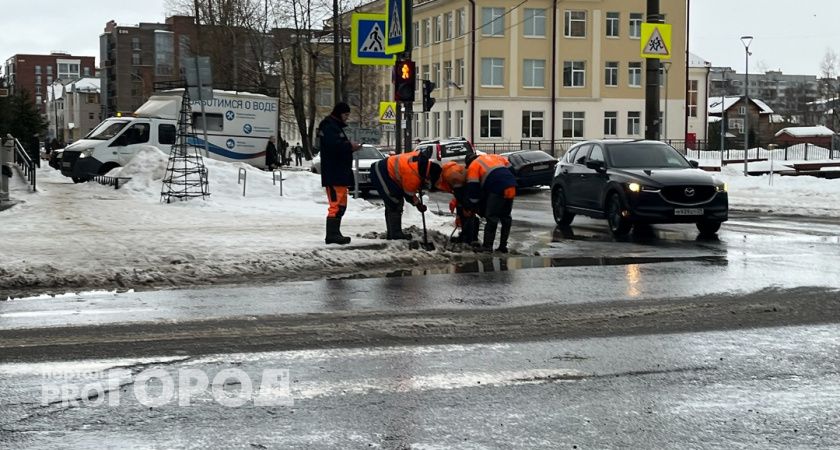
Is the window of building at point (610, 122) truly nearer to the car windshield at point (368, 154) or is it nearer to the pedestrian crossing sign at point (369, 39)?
the car windshield at point (368, 154)

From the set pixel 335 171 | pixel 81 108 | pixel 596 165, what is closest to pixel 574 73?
pixel 596 165

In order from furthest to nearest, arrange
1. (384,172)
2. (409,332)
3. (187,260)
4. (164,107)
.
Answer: (164,107) → (384,172) → (187,260) → (409,332)

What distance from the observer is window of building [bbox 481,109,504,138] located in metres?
67.0

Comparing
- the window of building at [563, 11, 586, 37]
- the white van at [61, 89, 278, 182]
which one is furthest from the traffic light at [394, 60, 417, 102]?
the window of building at [563, 11, 586, 37]

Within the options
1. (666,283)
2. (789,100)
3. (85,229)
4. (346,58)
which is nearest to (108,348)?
(666,283)

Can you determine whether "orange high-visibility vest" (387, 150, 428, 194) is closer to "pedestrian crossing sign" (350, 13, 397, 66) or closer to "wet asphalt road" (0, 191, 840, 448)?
"wet asphalt road" (0, 191, 840, 448)

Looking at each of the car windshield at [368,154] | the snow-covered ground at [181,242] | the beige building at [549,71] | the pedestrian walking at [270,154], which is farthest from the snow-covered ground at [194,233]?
the beige building at [549,71]

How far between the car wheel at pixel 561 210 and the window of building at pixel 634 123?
2053 inches

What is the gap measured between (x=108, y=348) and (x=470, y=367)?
2.55m

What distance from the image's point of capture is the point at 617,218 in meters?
16.4

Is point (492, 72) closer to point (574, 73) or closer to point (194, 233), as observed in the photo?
point (574, 73)

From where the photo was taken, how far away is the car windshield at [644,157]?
1695 centimetres

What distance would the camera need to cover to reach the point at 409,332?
778cm

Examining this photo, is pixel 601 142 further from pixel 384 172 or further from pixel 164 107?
pixel 164 107
